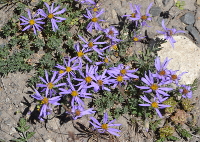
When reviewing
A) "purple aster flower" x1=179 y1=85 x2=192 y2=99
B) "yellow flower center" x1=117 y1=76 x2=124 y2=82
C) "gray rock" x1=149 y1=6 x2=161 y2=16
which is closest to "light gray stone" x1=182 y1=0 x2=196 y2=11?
"gray rock" x1=149 y1=6 x2=161 y2=16

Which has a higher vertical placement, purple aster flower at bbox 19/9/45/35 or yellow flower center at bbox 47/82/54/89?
purple aster flower at bbox 19/9/45/35

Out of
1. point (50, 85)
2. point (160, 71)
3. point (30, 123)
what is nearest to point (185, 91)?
point (160, 71)

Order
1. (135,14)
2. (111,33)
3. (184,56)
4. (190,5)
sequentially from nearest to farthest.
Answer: (111,33) < (135,14) < (184,56) < (190,5)

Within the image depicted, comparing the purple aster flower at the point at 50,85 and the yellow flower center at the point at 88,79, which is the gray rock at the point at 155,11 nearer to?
the yellow flower center at the point at 88,79

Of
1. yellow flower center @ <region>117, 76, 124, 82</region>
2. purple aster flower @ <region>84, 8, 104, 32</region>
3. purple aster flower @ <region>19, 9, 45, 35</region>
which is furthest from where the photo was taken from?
purple aster flower @ <region>84, 8, 104, 32</region>

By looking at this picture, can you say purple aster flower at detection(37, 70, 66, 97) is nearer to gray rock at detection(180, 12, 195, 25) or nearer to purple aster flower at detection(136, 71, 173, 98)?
purple aster flower at detection(136, 71, 173, 98)

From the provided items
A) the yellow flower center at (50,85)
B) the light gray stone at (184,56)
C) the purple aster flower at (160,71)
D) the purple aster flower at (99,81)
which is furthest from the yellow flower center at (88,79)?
the light gray stone at (184,56)

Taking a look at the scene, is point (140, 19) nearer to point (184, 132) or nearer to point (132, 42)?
point (132, 42)

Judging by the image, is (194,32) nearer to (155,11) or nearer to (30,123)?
(155,11)
